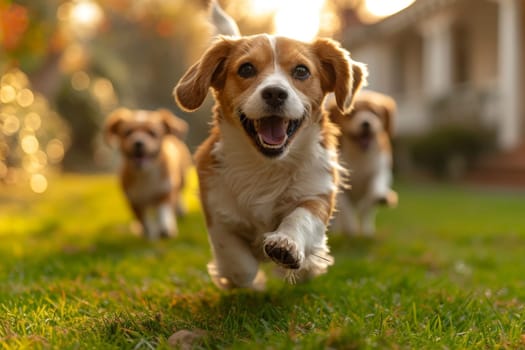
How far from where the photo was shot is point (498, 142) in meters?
18.1

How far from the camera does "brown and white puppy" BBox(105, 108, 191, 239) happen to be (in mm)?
7363

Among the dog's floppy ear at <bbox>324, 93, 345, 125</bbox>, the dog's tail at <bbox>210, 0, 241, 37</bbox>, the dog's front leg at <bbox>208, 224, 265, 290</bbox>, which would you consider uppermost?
the dog's tail at <bbox>210, 0, 241, 37</bbox>

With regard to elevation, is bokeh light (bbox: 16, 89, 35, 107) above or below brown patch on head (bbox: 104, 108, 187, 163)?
above

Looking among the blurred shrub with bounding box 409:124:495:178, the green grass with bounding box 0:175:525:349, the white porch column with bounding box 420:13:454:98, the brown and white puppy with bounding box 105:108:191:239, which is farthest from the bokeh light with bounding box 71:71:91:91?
the brown and white puppy with bounding box 105:108:191:239

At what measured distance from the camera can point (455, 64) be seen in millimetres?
23125

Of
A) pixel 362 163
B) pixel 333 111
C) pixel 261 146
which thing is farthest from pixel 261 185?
pixel 362 163

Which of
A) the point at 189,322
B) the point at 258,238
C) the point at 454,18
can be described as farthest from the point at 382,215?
the point at 454,18

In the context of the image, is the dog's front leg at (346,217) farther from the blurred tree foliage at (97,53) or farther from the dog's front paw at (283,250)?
the dog's front paw at (283,250)

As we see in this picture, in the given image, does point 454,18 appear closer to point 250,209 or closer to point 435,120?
point 435,120

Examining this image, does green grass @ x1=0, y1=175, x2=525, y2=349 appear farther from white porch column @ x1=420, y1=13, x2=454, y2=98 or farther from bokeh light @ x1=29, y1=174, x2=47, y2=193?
white porch column @ x1=420, y1=13, x2=454, y2=98

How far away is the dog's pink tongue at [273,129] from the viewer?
3684 mm

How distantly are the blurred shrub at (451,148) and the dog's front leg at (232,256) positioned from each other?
1488 centimetres

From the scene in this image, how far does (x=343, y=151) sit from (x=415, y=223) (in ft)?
9.12

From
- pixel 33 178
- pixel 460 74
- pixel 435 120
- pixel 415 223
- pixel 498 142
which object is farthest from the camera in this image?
pixel 460 74
